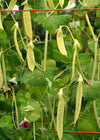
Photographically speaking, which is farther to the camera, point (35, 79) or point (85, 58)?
point (85, 58)

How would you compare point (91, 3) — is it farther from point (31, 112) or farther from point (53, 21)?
point (31, 112)

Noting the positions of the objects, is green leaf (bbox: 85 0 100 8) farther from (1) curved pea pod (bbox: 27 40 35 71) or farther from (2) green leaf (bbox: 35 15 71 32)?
(1) curved pea pod (bbox: 27 40 35 71)

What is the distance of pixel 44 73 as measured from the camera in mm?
733

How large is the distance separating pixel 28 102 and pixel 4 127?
17cm

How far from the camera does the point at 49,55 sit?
867 mm

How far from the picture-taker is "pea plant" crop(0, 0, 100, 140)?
27.3 inches

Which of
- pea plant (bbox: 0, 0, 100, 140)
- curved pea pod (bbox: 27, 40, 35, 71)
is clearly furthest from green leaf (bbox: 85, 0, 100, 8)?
curved pea pod (bbox: 27, 40, 35, 71)

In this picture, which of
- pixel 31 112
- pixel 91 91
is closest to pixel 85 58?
pixel 91 91

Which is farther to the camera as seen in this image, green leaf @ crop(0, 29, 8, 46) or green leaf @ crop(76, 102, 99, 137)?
green leaf @ crop(76, 102, 99, 137)

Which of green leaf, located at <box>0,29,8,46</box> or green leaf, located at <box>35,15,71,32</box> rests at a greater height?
green leaf, located at <box>35,15,71,32</box>

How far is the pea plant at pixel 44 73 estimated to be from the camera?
27.3 inches

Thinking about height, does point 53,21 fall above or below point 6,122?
above

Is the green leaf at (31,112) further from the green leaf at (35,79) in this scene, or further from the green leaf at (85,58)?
the green leaf at (85,58)

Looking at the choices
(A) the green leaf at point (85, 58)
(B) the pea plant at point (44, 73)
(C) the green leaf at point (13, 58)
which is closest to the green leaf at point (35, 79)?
(B) the pea plant at point (44, 73)
